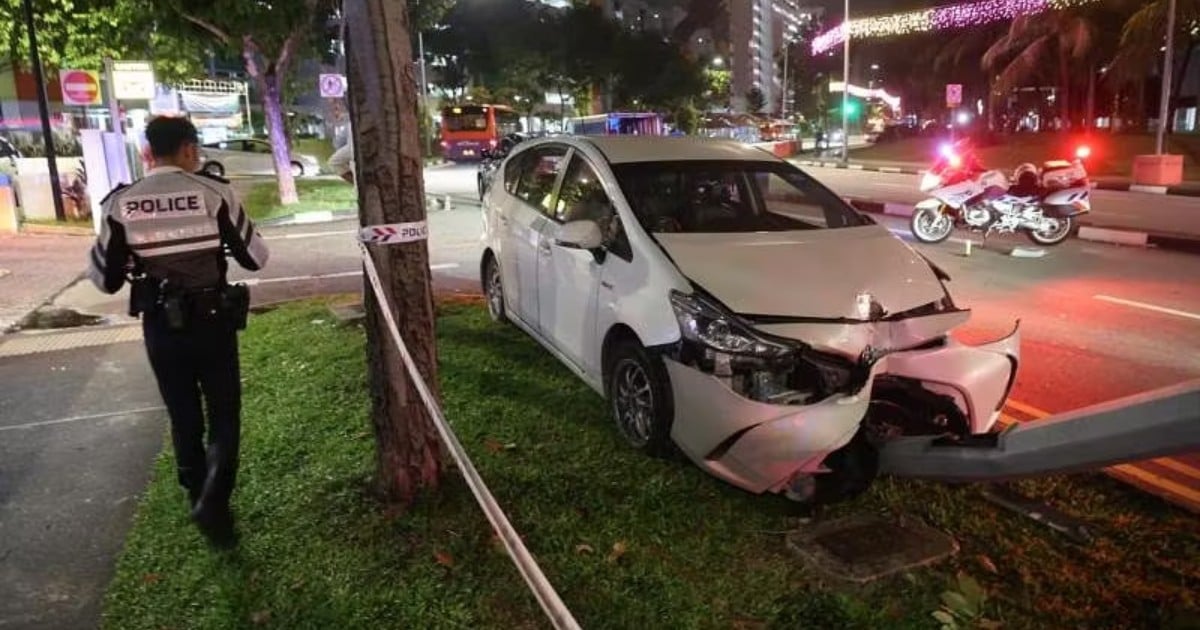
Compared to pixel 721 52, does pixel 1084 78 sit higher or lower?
lower

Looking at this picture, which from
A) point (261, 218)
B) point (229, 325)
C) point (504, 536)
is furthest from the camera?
point (261, 218)

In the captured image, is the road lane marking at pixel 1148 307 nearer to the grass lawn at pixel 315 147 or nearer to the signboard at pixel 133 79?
the signboard at pixel 133 79

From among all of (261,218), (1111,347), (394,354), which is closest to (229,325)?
(394,354)

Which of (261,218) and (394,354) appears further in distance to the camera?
(261,218)

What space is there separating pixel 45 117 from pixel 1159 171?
948 inches

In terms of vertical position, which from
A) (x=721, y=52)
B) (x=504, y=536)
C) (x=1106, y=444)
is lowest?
(x=504, y=536)

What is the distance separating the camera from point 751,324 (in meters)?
3.86

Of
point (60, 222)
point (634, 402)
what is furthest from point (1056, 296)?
point (60, 222)

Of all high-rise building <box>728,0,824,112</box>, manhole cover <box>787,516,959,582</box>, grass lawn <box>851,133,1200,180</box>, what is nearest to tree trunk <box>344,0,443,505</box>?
manhole cover <box>787,516,959,582</box>

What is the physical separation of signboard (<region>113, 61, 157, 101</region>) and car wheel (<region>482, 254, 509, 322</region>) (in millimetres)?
11836

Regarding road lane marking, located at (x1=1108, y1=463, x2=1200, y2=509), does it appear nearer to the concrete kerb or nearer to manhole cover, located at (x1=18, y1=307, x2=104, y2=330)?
manhole cover, located at (x1=18, y1=307, x2=104, y2=330)

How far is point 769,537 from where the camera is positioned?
379 centimetres

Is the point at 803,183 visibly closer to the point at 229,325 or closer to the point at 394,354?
the point at 394,354

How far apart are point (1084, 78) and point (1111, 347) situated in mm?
31302
